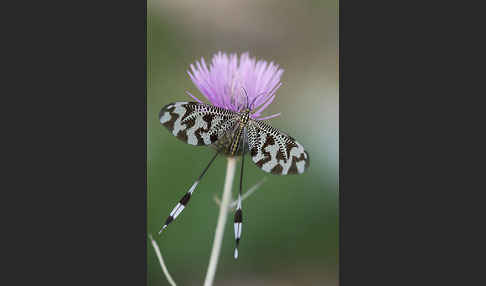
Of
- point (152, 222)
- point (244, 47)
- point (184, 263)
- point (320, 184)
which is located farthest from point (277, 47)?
point (184, 263)

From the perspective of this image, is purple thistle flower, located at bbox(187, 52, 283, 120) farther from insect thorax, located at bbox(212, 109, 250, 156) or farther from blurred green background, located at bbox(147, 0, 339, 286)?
blurred green background, located at bbox(147, 0, 339, 286)

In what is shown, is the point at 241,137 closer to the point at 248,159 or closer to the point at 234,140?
the point at 234,140

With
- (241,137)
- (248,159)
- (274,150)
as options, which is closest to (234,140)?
(241,137)

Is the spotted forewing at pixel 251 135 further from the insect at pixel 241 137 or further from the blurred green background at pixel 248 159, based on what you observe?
the blurred green background at pixel 248 159

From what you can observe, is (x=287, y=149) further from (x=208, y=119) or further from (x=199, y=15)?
(x=199, y=15)

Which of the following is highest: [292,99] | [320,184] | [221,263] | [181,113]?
[292,99]

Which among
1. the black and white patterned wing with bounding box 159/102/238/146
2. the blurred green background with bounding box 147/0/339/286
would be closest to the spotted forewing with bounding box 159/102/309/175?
the black and white patterned wing with bounding box 159/102/238/146

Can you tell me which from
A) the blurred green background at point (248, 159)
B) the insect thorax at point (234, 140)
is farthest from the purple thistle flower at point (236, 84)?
the blurred green background at point (248, 159)
